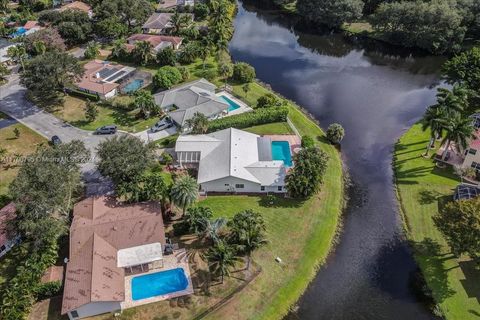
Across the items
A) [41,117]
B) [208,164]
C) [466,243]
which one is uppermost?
[466,243]

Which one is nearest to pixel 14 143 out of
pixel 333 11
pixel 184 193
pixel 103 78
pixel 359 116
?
pixel 103 78

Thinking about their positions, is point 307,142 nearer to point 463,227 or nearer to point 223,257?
point 463,227

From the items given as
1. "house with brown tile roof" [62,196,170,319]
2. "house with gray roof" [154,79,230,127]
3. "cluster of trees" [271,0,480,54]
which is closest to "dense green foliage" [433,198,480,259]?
"house with brown tile roof" [62,196,170,319]

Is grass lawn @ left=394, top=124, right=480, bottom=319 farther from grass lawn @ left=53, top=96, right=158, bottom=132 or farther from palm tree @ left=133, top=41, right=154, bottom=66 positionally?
palm tree @ left=133, top=41, right=154, bottom=66

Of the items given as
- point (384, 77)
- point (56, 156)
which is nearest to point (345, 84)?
point (384, 77)

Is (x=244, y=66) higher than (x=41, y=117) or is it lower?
higher

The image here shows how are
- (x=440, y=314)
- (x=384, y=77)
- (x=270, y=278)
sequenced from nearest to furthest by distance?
(x=440, y=314)
(x=270, y=278)
(x=384, y=77)

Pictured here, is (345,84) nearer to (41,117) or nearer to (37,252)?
(41,117)
